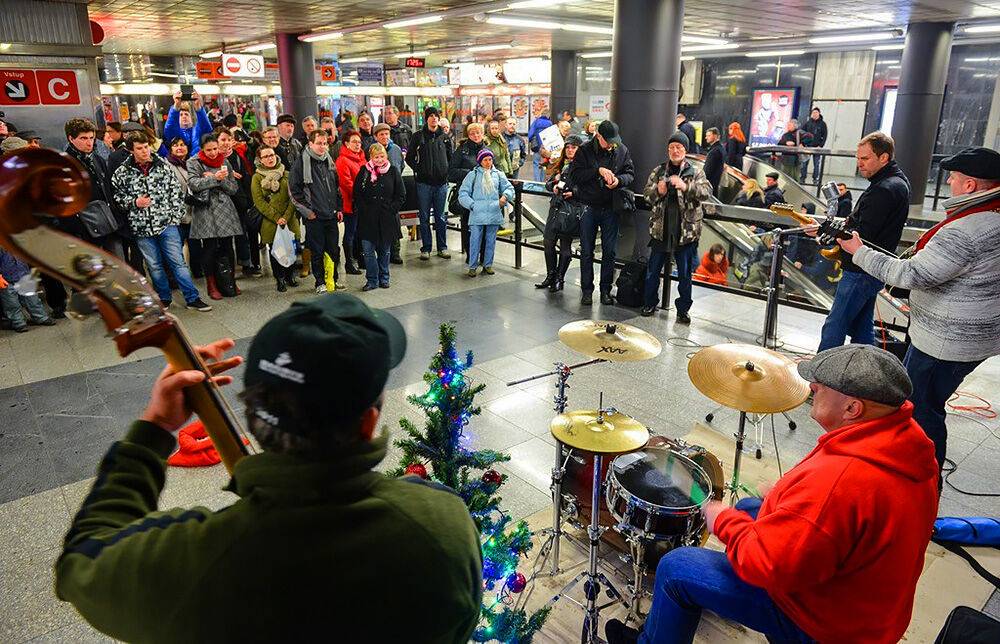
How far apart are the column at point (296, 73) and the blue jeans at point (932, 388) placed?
13.5 meters

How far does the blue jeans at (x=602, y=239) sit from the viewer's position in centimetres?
712

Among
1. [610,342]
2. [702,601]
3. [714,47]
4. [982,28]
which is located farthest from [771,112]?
[702,601]

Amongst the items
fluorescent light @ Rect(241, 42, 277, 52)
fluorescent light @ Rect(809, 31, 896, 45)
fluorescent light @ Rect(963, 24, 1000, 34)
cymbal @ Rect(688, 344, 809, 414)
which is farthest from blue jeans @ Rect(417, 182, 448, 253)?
fluorescent light @ Rect(963, 24, 1000, 34)

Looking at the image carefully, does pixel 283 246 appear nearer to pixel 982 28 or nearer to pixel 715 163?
pixel 715 163

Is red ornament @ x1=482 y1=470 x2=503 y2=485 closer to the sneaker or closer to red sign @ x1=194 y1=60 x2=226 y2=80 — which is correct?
the sneaker

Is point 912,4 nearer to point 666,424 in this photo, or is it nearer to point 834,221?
point 834,221

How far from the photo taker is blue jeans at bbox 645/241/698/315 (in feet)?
21.7

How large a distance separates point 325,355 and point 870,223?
182 inches

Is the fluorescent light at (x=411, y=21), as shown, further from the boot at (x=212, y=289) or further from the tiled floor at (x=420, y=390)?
the boot at (x=212, y=289)

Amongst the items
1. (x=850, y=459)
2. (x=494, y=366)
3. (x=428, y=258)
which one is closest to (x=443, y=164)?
(x=428, y=258)

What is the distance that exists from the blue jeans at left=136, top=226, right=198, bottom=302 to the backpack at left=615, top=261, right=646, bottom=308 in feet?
15.2

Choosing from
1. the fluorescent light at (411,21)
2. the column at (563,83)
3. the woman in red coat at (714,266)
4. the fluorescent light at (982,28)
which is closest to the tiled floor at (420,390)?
the woman in red coat at (714,266)

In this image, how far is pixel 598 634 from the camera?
112 inches

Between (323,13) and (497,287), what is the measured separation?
21.6 ft
